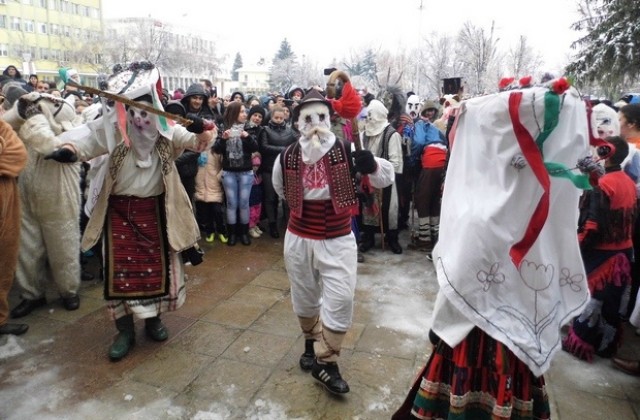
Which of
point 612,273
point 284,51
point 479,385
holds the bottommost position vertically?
point 479,385

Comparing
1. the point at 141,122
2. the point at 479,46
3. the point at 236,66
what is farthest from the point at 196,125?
the point at 236,66

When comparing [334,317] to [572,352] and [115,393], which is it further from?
[572,352]

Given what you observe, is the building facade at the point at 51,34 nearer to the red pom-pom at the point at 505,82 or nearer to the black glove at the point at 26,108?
the black glove at the point at 26,108

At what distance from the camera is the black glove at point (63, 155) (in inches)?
126

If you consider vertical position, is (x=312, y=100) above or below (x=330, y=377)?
above

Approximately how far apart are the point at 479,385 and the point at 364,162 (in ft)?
4.89

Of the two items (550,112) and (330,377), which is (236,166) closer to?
(330,377)

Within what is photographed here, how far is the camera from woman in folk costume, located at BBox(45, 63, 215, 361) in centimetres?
349

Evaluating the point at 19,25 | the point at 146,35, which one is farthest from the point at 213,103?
the point at 19,25

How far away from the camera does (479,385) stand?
7.38ft

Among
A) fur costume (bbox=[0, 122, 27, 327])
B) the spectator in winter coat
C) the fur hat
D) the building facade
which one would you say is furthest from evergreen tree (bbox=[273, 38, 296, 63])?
fur costume (bbox=[0, 122, 27, 327])

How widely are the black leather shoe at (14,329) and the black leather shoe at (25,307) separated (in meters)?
0.29

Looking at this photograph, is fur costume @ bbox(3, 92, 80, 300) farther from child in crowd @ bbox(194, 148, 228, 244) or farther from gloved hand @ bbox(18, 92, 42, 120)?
child in crowd @ bbox(194, 148, 228, 244)

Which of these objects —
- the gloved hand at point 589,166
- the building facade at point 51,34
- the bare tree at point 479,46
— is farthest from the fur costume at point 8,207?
the building facade at point 51,34
